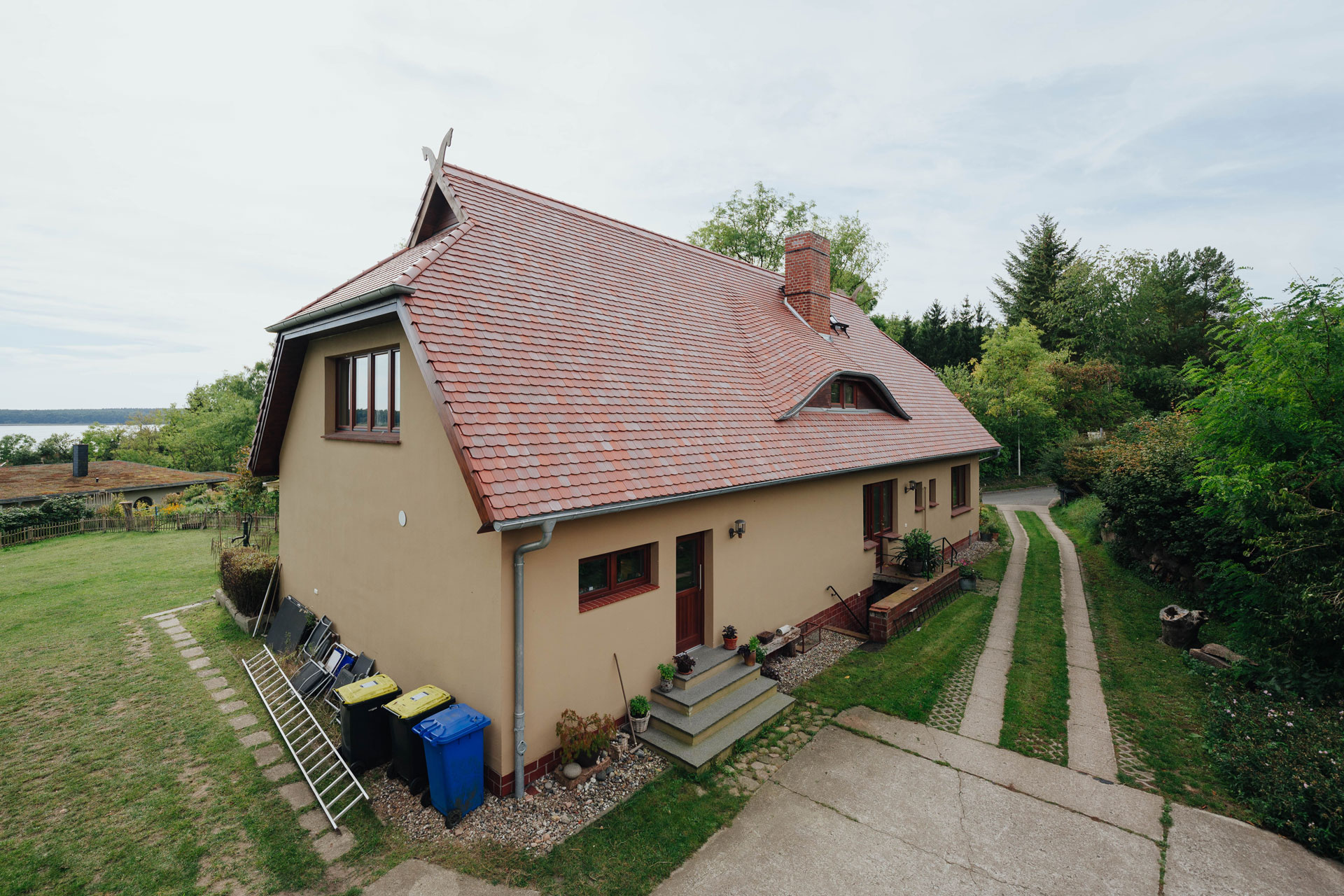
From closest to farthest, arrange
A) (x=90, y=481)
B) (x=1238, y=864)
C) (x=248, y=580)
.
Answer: (x=1238, y=864), (x=248, y=580), (x=90, y=481)

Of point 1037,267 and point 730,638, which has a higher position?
point 1037,267

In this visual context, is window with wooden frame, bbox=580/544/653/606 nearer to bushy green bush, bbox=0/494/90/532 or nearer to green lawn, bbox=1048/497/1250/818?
green lawn, bbox=1048/497/1250/818

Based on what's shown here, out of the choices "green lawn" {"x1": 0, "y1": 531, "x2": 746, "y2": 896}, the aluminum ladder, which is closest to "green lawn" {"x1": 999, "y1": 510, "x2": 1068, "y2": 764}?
"green lawn" {"x1": 0, "y1": 531, "x2": 746, "y2": 896}

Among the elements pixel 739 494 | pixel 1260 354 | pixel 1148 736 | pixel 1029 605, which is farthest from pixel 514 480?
pixel 1029 605

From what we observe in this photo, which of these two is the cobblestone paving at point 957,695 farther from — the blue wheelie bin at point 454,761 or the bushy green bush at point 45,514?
the bushy green bush at point 45,514

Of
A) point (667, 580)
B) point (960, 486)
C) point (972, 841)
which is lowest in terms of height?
point (972, 841)

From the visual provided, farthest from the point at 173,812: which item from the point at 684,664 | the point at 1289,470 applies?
the point at 1289,470

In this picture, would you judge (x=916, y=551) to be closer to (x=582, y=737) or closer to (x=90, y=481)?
(x=582, y=737)

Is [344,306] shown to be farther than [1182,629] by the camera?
No
